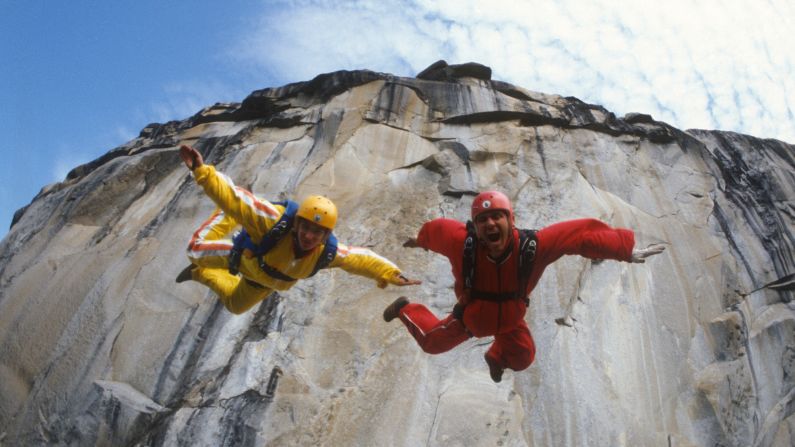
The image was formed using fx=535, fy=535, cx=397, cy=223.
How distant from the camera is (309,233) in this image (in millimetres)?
5062

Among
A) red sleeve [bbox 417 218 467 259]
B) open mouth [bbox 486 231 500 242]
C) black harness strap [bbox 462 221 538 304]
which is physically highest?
red sleeve [bbox 417 218 467 259]

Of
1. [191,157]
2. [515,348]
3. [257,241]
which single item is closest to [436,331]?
[515,348]

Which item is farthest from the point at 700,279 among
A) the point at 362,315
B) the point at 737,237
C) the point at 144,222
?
the point at 144,222

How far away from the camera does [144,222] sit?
10.4 meters

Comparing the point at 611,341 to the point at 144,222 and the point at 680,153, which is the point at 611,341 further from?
the point at 144,222

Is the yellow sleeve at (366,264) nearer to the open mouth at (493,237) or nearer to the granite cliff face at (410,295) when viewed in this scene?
the open mouth at (493,237)

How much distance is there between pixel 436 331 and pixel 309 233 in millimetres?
1525

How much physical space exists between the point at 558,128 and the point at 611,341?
513 cm

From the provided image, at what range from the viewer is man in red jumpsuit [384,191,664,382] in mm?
4297

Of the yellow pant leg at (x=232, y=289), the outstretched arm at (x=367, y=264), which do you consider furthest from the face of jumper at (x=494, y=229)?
the yellow pant leg at (x=232, y=289)

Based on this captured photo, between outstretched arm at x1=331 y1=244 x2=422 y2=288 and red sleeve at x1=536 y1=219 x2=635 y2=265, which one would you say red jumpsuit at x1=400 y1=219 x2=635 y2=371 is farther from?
outstretched arm at x1=331 y1=244 x2=422 y2=288

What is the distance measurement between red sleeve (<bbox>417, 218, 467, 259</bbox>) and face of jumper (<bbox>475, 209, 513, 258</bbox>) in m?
0.28

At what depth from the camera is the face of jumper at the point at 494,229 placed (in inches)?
169

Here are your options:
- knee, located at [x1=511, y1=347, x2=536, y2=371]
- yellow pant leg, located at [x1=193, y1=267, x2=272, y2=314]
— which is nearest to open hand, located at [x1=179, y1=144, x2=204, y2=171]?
yellow pant leg, located at [x1=193, y1=267, x2=272, y2=314]
